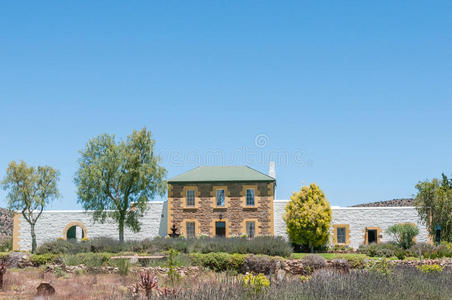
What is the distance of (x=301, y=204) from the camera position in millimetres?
29969

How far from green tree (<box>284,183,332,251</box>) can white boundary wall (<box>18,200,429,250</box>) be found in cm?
222

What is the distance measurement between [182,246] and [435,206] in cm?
1649

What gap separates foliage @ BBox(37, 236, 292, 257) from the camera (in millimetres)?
20828

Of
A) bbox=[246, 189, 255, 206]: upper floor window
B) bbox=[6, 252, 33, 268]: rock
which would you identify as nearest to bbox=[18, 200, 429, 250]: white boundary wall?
bbox=[246, 189, 255, 206]: upper floor window

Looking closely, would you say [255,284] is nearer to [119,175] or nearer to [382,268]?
[382,268]

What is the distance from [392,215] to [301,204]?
249 inches

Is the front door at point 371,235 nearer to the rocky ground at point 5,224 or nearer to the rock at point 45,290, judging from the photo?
the rock at point 45,290

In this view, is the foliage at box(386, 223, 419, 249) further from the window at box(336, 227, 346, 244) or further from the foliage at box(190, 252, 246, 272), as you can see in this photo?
the foliage at box(190, 252, 246, 272)

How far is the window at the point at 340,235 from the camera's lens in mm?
31992

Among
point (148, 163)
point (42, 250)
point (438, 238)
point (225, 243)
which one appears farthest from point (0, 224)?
point (438, 238)

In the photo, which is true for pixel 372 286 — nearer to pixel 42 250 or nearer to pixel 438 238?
pixel 42 250

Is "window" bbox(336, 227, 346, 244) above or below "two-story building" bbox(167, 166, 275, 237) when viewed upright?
below

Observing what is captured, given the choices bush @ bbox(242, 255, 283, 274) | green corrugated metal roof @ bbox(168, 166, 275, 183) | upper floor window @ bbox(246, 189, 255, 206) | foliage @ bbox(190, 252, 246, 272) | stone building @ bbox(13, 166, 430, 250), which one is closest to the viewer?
bush @ bbox(242, 255, 283, 274)

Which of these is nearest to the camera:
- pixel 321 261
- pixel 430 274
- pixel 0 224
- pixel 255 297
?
pixel 255 297
